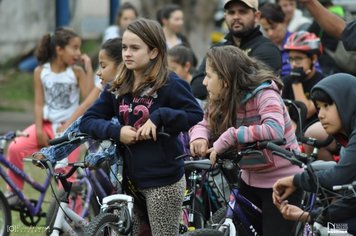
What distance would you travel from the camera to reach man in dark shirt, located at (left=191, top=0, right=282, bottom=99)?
833 cm

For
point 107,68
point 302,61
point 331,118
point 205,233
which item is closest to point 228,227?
point 205,233

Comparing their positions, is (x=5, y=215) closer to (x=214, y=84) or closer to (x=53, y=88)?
(x=53, y=88)

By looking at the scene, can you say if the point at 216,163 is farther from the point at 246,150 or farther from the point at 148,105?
the point at 148,105

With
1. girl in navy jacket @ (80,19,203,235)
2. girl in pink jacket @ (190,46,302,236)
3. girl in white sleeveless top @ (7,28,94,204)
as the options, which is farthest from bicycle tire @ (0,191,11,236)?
girl in pink jacket @ (190,46,302,236)

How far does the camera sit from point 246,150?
5.87 meters

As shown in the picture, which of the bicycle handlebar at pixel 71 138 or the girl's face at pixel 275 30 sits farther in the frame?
the girl's face at pixel 275 30

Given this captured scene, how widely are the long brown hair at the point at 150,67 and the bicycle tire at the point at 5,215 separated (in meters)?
2.44

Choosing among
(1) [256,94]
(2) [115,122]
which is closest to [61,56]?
→ (2) [115,122]

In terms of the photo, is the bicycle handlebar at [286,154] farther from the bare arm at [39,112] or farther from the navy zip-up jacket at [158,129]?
the bare arm at [39,112]

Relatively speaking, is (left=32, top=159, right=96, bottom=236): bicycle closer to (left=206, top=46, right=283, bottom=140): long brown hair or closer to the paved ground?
(left=206, top=46, right=283, bottom=140): long brown hair

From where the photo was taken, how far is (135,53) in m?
6.40

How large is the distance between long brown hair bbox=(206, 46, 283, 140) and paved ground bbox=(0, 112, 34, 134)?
1068 centimetres

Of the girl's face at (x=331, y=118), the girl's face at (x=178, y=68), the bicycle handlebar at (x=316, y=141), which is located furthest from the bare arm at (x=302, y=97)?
the girl's face at (x=331, y=118)

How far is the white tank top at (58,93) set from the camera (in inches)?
373
